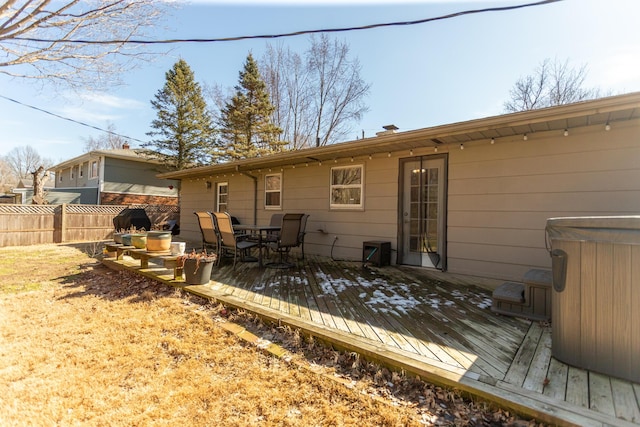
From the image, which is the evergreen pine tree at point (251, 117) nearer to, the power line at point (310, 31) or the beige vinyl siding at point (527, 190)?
the power line at point (310, 31)

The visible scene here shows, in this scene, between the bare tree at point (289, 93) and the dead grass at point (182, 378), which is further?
the bare tree at point (289, 93)

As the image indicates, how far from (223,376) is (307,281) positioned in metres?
2.31

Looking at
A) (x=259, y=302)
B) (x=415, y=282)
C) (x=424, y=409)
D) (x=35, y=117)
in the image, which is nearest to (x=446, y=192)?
(x=415, y=282)

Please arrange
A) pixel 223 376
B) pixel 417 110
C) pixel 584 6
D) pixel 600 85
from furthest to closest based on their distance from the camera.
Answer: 1. pixel 417 110
2. pixel 600 85
3. pixel 584 6
4. pixel 223 376

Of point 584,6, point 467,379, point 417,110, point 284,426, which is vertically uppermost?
→ point 417,110

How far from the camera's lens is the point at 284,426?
1676 mm

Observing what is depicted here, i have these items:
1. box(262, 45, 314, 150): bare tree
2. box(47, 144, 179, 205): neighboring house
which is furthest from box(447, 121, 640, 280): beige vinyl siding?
box(47, 144, 179, 205): neighboring house

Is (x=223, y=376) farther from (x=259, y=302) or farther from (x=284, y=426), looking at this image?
(x=259, y=302)

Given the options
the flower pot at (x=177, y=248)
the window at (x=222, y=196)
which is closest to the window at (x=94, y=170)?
the window at (x=222, y=196)

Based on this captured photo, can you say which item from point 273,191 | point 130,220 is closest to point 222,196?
point 273,191

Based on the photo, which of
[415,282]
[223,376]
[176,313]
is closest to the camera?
[223,376]

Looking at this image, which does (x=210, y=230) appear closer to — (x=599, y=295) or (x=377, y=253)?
(x=377, y=253)

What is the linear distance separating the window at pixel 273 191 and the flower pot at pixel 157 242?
310 centimetres

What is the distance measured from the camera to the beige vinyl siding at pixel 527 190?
3.58 metres
